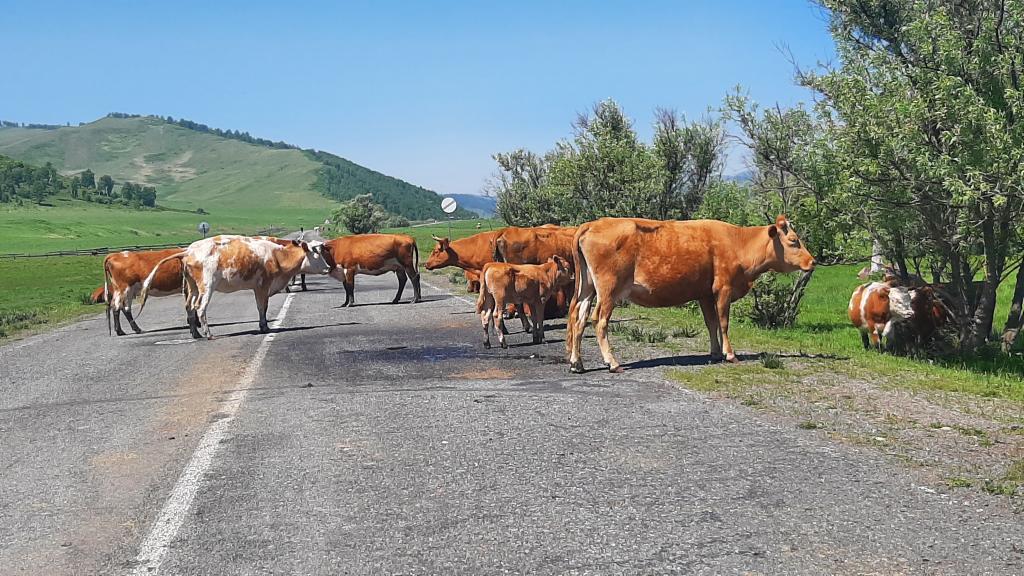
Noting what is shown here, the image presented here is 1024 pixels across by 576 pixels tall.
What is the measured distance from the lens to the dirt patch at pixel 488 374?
1216cm

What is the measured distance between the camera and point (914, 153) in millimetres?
13125

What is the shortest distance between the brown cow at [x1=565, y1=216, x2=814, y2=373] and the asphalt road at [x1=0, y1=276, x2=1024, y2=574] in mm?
1266

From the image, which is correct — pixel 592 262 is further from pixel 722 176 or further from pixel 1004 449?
pixel 722 176

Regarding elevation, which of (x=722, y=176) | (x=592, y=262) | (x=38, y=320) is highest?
(x=722, y=176)

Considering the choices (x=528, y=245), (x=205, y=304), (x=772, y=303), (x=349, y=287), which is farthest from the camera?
(x=349, y=287)

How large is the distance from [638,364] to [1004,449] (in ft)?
19.0

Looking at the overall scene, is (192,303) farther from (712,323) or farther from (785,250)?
(785,250)

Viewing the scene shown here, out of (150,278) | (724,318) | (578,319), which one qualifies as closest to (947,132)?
(724,318)

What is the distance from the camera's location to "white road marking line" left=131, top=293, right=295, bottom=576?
5480 millimetres

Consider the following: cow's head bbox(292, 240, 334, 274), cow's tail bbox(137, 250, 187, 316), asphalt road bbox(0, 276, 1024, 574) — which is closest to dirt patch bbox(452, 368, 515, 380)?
asphalt road bbox(0, 276, 1024, 574)

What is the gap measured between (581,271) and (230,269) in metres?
8.74

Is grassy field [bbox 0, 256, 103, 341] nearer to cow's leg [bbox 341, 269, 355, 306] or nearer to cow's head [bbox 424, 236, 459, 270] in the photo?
cow's leg [bbox 341, 269, 355, 306]

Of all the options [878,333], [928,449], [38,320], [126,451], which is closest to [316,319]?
[38,320]

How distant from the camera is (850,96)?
13.9 metres
